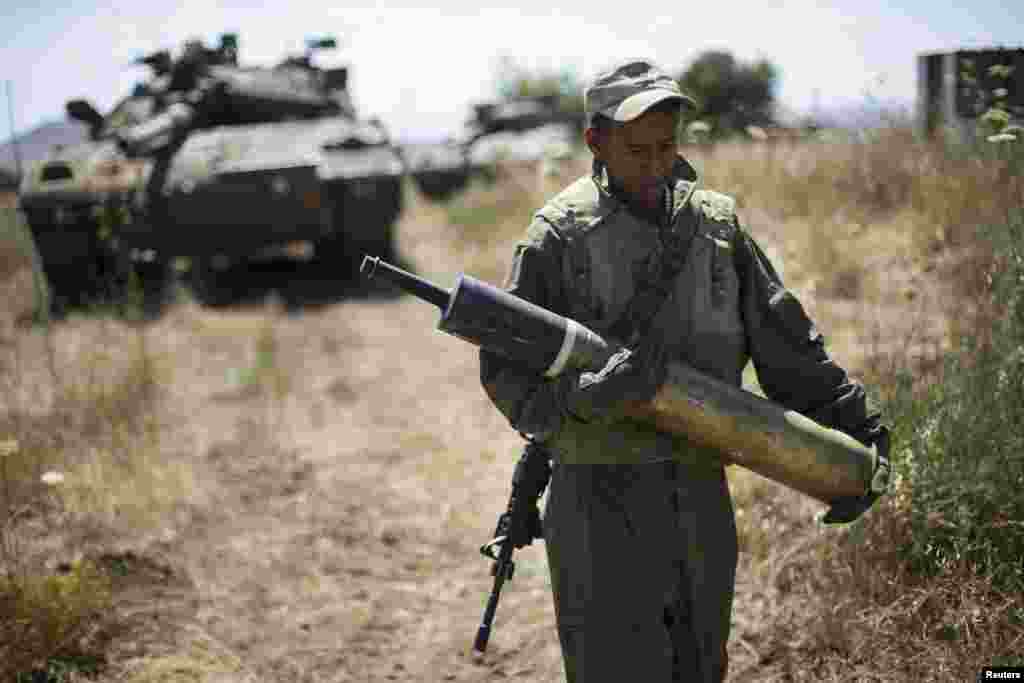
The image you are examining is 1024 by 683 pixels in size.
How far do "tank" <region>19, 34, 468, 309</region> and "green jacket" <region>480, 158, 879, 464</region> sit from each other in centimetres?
648

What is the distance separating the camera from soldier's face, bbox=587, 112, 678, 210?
2066 mm

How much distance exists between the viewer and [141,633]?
3.40 m

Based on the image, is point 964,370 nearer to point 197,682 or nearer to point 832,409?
point 832,409

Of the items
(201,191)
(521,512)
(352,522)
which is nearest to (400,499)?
(352,522)

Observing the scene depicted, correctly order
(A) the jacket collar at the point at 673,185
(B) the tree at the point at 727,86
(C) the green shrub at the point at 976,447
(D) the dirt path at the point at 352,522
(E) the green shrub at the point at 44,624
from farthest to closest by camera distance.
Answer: (B) the tree at the point at 727,86 → (D) the dirt path at the point at 352,522 → (E) the green shrub at the point at 44,624 → (C) the green shrub at the point at 976,447 → (A) the jacket collar at the point at 673,185

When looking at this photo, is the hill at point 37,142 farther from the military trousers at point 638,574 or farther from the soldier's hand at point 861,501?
the soldier's hand at point 861,501

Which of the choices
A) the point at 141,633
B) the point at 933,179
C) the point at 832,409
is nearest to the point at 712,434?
the point at 832,409

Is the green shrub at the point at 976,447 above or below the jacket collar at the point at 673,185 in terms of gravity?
below

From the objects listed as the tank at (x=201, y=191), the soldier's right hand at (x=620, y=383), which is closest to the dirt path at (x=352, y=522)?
the tank at (x=201, y=191)

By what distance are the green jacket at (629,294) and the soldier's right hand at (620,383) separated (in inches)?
4.0

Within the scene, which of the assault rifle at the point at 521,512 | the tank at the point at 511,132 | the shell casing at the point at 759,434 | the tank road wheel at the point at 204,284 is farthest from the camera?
the tank at the point at 511,132

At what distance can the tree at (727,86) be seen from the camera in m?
5.80

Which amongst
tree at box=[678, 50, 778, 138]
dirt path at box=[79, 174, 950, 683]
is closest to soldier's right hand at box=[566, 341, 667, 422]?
dirt path at box=[79, 174, 950, 683]

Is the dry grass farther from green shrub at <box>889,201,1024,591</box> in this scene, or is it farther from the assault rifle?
the assault rifle
